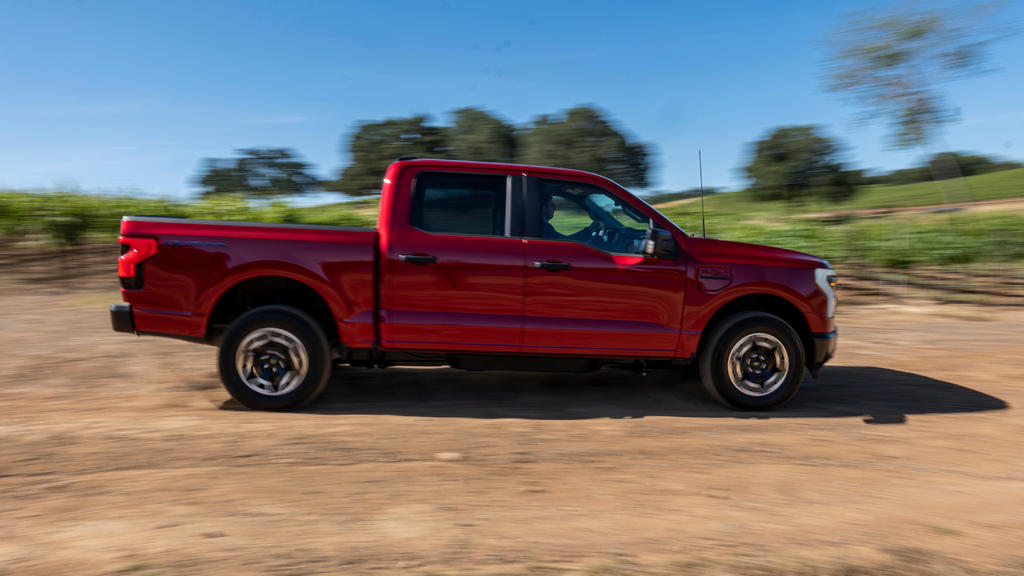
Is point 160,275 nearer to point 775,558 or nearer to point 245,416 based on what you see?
point 245,416

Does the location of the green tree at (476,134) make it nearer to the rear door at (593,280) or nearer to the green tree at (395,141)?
the green tree at (395,141)

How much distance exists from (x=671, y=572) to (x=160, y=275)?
406cm

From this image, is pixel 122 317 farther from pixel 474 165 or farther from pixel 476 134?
pixel 476 134

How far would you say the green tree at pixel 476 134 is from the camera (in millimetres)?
33531

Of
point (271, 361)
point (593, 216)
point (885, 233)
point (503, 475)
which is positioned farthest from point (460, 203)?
point (885, 233)

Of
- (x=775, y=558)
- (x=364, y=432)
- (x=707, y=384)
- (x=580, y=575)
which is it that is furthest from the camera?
(x=707, y=384)

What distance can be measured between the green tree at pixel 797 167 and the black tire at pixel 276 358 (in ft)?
79.5

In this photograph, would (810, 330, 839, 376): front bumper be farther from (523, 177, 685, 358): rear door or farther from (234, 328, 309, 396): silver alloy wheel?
(234, 328, 309, 396): silver alloy wheel

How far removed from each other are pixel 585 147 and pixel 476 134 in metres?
5.42

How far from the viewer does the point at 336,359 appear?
5449 millimetres

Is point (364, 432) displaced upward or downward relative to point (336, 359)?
downward

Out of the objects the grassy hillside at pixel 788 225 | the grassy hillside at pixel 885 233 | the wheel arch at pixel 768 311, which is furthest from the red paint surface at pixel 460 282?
the grassy hillside at pixel 788 225

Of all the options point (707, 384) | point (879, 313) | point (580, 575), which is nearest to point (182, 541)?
point (580, 575)

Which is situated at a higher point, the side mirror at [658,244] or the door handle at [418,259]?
the side mirror at [658,244]
